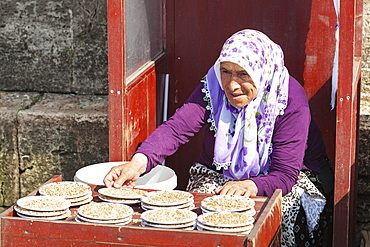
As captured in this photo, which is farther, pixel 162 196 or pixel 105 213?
pixel 162 196

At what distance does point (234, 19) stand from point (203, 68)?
402 millimetres

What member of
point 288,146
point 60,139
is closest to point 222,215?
point 288,146

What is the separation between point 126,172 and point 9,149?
1972 mm

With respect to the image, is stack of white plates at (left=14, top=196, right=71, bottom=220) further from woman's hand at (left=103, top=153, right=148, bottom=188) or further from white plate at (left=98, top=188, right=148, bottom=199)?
woman's hand at (left=103, top=153, right=148, bottom=188)

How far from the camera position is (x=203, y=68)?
422cm

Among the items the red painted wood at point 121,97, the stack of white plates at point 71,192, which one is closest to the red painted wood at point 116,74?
the red painted wood at point 121,97

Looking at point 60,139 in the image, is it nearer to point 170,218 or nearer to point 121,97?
point 121,97

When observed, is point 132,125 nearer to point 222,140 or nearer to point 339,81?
point 222,140

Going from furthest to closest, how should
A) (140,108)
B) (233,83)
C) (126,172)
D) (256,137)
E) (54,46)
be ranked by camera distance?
1. (54,46)
2. (140,108)
3. (256,137)
4. (233,83)
5. (126,172)

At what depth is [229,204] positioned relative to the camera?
8.34 feet

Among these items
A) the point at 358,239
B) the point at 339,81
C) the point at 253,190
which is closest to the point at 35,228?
the point at 253,190

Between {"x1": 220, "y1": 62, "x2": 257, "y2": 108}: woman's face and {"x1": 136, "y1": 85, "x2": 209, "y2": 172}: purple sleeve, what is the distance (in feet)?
0.82

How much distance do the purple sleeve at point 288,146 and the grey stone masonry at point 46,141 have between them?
1.67 meters

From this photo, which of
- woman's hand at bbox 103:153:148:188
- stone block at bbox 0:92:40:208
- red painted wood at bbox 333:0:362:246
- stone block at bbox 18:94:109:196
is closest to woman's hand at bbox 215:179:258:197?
woman's hand at bbox 103:153:148:188
